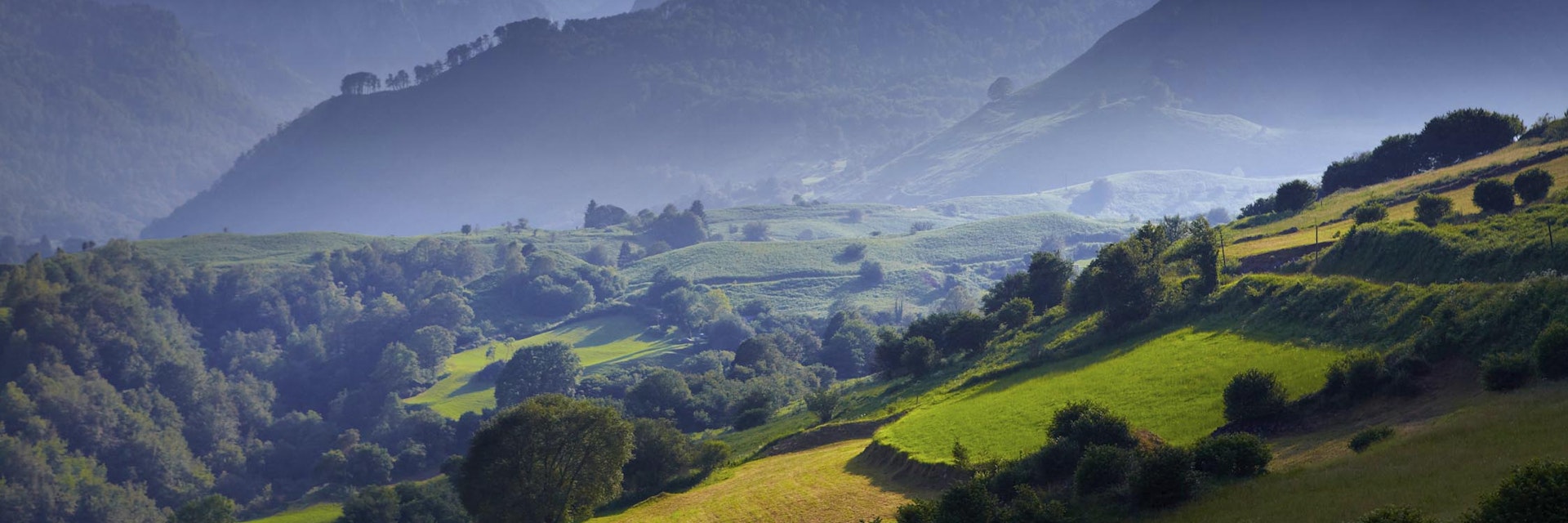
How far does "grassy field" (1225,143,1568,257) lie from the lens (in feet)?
215

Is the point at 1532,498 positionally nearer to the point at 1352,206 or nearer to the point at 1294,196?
the point at 1352,206

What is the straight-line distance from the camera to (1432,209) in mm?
58500

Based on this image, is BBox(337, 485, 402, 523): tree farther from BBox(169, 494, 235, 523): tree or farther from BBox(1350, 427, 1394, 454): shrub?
BBox(1350, 427, 1394, 454): shrub

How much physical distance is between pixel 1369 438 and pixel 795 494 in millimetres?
24280

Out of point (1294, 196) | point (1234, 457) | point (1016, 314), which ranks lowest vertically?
point (1234, 457)

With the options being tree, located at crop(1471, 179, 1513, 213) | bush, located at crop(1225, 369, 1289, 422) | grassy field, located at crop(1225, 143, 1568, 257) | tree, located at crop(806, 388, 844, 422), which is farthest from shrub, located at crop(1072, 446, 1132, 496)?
tree, located at crop(806, 388, 844, 422)

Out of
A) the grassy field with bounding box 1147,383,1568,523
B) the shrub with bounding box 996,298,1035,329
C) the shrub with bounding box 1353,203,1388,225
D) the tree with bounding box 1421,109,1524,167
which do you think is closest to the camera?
the grassy field with bounding box 1147,383,1568,523

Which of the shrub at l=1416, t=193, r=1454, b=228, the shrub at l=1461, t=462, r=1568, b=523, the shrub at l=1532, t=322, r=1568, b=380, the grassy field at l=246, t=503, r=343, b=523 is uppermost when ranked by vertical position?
the shrub at l=1416, t=193, r=1454, b=228

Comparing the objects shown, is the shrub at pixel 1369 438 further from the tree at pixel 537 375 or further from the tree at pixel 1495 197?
the tree at pixel 537 375

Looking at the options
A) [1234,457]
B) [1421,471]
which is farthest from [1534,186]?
[1421,471]

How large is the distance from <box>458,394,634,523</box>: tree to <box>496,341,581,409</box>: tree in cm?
9528

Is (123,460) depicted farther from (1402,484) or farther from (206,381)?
(1402,484)

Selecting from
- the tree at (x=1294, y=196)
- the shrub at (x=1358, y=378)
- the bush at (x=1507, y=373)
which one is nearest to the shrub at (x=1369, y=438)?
the bush at (x=1507, y=373)

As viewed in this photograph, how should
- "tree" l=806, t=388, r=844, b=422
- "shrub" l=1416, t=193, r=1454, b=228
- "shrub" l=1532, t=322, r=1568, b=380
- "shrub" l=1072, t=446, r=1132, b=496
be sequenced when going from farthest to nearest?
"tree" l=806, t=388, r=844, b=422
"shrub" l=1416, t=193, r=1454, b=228
"shrub" l=1072, t=446, r=1132, b=496
"shrub" l=1532, t=322, r=1568, b=380
